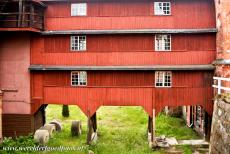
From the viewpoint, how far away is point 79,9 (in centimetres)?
2861

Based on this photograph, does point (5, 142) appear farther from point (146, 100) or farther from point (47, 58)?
point (146, 100)

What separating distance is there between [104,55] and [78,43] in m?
2.43

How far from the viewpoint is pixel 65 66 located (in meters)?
28.1

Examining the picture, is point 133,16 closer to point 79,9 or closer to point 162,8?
point 162,8

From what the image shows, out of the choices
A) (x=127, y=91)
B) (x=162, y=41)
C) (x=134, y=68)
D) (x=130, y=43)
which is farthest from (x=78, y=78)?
(x=162, y=41)

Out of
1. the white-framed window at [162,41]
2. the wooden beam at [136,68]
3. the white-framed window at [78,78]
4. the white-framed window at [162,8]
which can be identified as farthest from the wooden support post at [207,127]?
the white-framed window at [78,78]

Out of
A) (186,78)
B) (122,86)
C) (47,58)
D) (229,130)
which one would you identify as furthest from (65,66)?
(229,130)

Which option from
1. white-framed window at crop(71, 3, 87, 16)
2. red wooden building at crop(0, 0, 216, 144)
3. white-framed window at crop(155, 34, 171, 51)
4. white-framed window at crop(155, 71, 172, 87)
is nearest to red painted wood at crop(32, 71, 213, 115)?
red wooden building at crop(0, 0, 216, 144)

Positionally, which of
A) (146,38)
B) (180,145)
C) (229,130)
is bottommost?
(180,145)

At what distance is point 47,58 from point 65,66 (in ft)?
5.88

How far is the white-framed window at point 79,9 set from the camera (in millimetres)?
28534

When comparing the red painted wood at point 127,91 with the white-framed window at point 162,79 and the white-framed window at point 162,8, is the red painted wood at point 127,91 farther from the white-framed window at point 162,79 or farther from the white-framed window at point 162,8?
the white-framed window at point 162,8

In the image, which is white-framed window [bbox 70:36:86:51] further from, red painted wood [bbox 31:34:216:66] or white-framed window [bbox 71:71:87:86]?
white-framed window [bbox 71:71:87:86]

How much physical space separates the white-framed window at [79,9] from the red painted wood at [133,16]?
35cm
